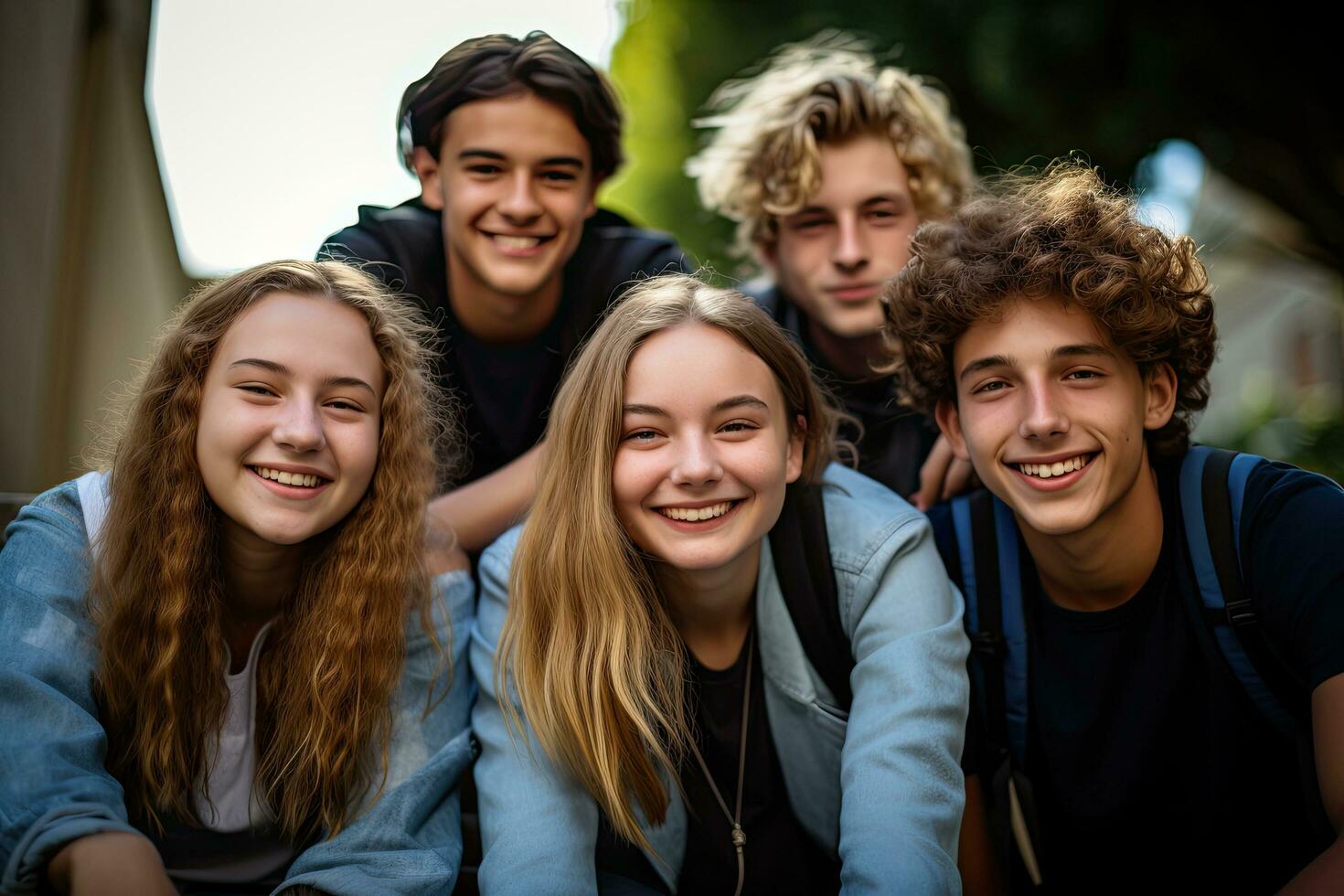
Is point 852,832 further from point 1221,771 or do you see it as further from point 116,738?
point 116,738

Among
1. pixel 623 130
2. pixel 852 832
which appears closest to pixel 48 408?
pixel 623 130

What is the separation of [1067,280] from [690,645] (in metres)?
1.24

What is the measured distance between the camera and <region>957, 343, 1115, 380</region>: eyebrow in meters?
2.41

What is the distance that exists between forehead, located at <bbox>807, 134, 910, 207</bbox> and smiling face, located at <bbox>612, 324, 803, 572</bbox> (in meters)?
1.30

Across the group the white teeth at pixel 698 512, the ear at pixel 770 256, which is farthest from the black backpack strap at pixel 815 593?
the ear at pixel 770 256

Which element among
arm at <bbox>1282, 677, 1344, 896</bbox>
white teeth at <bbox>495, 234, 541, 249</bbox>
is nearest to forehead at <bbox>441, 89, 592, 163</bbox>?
white teeth at <bbox>495, 234, 541, 249</bbox>

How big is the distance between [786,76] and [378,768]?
2822 millimetres

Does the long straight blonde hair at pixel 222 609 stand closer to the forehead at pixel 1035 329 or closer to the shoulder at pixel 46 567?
the shoulder at pixel 46 567

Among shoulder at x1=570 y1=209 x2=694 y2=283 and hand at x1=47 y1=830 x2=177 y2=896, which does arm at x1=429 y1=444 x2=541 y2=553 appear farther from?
hand at x1=47 y1=830 x2=177 y2=896

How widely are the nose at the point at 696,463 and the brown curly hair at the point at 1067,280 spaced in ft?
2.33

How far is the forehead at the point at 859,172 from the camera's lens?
346 cm

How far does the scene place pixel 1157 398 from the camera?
99.7 inches

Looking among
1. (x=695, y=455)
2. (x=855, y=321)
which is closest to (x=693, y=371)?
(x=695, y=455)

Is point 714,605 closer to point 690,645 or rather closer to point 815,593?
point 690,645
